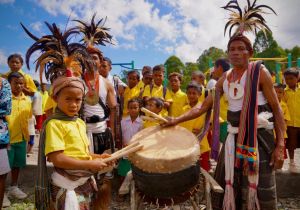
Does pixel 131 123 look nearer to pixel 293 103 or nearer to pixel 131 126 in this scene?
pixel 131 126

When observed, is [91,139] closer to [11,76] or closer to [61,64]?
[61,64]

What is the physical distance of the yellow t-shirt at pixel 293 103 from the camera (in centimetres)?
509

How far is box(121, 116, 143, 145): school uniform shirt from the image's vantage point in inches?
173

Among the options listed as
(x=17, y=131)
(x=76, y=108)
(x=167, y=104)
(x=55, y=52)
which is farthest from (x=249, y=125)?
(x=17, y=131)

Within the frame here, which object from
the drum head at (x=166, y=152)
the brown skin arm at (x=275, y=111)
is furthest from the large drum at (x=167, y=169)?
the brown skin arm at (x=275, y=111)

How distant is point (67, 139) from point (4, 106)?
1678 mm

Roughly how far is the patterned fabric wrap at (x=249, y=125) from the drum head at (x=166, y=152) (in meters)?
0.48

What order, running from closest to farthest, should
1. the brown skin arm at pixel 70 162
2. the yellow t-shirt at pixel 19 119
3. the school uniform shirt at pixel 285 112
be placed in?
the brown skin arm at pixel 70 162 < the yellow t-shirt at pixel 19 119 < the school uniform shirt at pixel 285 112

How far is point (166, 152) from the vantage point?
2334 mm

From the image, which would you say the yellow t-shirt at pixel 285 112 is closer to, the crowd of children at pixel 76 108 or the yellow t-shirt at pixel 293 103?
the crowd of children at pixel 76 108

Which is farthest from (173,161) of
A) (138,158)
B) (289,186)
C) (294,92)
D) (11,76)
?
(294,92)

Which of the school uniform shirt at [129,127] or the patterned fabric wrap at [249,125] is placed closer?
the patterned fabric wrap at [249,125]

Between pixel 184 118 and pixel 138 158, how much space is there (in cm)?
84

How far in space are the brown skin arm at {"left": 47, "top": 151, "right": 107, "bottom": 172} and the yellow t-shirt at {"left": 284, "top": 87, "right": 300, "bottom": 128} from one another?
4.07 m
